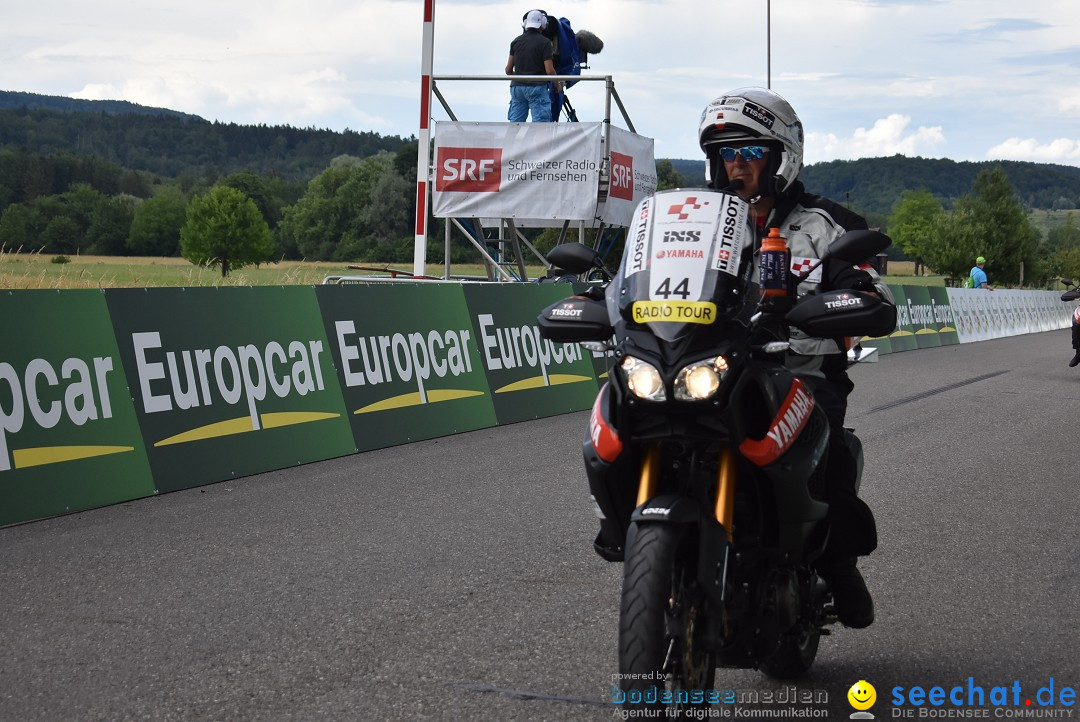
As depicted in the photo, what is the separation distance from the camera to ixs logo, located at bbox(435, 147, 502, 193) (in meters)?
17.3

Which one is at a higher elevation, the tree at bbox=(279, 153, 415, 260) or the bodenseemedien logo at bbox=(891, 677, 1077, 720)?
the bodenseemedien logo at bbox=(891, 677, 1077, 720)

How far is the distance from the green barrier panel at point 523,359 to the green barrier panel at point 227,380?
8.16 feet

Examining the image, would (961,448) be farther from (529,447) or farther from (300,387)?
(300,387)

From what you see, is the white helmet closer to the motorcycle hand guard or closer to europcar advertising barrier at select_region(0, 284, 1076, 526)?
the motorcycle hand guard

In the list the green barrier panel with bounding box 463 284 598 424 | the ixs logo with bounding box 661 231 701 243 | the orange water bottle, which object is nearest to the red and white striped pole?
the green barrier panel with bounding box 463 284 598 424

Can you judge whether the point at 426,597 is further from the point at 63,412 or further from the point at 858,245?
the point at 63,412

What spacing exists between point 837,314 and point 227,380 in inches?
249

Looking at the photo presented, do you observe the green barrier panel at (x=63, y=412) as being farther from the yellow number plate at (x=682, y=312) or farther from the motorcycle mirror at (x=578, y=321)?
the yellow number plate at (x=682, y=312)

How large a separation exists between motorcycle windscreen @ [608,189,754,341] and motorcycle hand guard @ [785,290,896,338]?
9.2 inches

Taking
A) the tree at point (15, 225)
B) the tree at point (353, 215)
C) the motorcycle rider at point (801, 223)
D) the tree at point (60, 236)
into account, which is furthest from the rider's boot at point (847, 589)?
the tree at point (353, 215)

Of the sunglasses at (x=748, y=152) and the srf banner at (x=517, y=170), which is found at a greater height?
the sunglasses at (x=748, y=152)

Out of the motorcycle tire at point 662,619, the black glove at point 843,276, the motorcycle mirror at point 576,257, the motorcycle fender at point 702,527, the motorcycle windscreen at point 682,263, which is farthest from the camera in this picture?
the black glove at point 843,276

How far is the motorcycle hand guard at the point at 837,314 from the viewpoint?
11.5 ft

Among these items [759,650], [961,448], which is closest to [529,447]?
[961,448]
